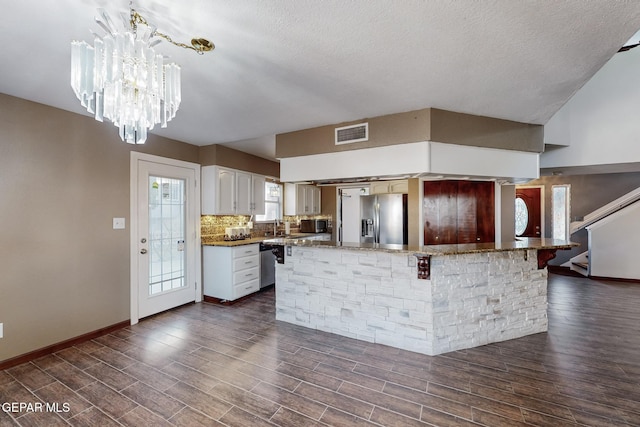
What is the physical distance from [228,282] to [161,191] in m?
1.58

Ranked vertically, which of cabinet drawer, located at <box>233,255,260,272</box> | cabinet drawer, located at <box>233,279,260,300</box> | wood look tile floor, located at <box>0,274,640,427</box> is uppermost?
cabinet drawer, located at <box>233,255,260,272</box>

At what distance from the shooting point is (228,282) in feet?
13.5

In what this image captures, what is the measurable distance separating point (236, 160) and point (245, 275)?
1939 mm

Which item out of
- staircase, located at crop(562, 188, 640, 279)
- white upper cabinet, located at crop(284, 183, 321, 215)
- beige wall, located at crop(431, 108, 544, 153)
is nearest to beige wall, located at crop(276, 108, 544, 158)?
beige wall, located at crop(431, 108, 544, 153)

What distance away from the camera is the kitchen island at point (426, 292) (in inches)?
106

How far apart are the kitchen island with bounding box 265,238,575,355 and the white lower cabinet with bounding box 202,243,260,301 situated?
131 cm

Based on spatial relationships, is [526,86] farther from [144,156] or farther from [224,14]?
[144,156]

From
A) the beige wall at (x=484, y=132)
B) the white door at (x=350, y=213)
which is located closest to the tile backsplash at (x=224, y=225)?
the white door at (x=350, y=213)

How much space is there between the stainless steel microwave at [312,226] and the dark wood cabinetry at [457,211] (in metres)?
2.47

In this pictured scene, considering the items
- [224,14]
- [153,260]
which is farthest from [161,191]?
[224,14]

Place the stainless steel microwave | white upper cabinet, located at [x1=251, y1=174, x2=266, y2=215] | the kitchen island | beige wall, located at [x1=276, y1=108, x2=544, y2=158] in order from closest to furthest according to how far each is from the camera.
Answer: the kitchen island < beige wall, located at [x1=276, y1=108, x2=544, y2=158] < white upper cabinet, located at [x1=251, y1=174, x2=266, y2=215] < the stainless steel microwave

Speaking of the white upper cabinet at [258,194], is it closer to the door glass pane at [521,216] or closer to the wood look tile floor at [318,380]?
the wood look tile floor at [318,380]

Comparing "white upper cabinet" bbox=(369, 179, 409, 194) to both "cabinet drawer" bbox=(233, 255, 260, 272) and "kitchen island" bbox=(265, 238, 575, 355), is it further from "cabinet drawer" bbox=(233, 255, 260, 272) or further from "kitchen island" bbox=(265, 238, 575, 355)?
"cabinet drawer" bbox=(233, 255, 260, 272)

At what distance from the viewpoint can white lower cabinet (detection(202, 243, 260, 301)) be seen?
412 centimetres
